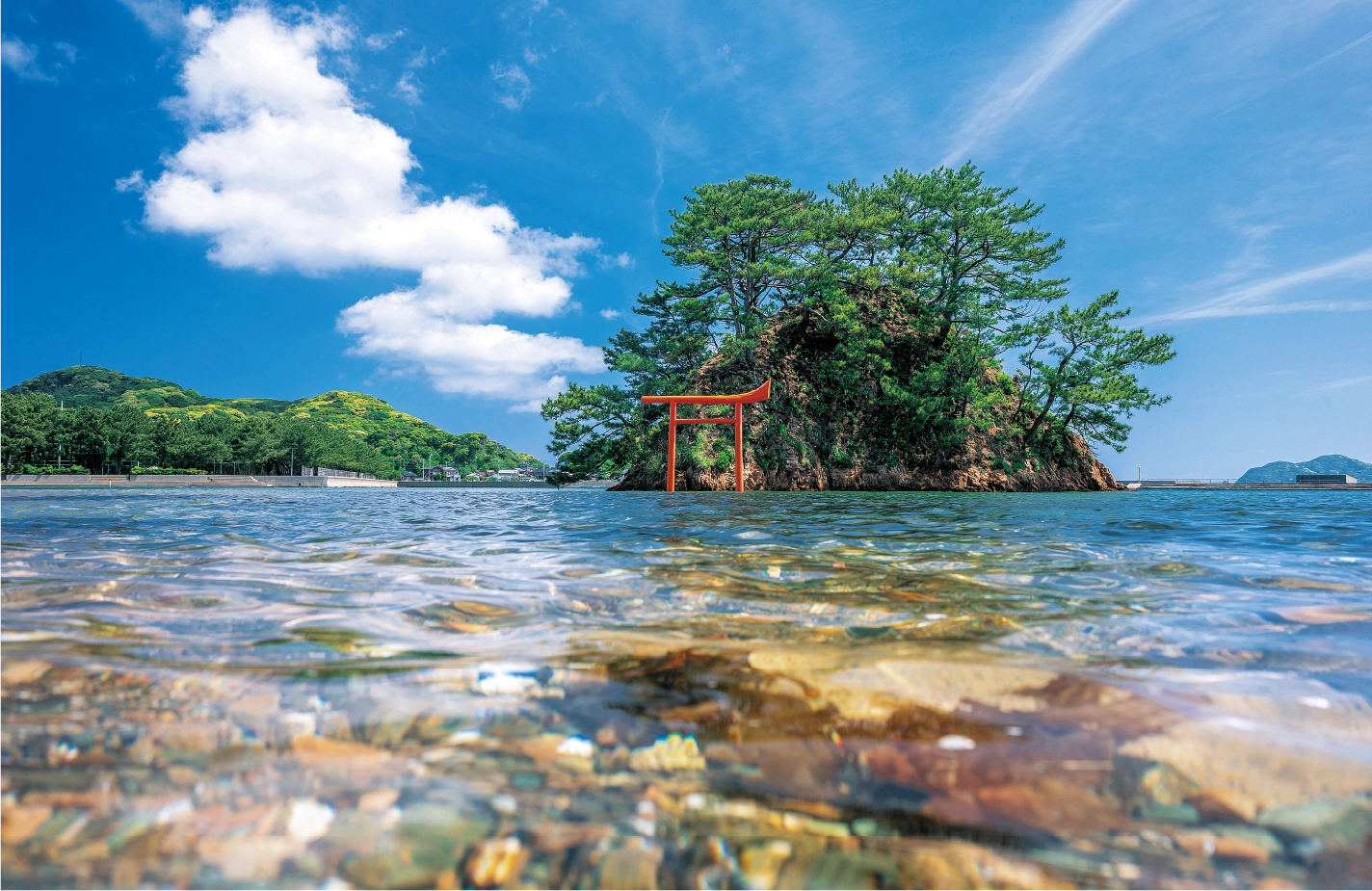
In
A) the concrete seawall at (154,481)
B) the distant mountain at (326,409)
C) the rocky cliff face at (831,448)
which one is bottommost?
the concrete seawall at (154,481)

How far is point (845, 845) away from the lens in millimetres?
869

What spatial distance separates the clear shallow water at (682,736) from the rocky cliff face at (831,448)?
22.1 metres

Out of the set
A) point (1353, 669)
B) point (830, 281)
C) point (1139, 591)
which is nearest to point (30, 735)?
point (1353, 669)

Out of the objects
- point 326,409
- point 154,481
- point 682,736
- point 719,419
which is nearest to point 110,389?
point 326,409

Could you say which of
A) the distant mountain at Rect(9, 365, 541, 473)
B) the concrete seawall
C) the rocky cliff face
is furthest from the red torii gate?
the distant mountain at Rect(9, 365, 541, 473)

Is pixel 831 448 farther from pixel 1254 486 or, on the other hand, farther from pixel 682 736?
pixel 1254 486

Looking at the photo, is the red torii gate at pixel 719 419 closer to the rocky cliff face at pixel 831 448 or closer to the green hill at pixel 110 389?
the rocky cliff face at pixel 831 448

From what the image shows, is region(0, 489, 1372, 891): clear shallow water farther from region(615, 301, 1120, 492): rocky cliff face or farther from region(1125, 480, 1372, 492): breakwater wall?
region(1125, 480, 1372, 492): breakwater wall

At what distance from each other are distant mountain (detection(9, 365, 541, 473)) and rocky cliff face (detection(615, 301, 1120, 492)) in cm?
6831

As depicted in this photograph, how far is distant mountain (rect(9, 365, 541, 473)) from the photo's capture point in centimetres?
9744

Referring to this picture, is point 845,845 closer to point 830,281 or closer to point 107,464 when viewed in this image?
point 830,281

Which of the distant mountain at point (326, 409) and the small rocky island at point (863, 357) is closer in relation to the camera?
the small rocky island at point (863, 357)

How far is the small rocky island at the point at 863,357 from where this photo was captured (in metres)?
24.5

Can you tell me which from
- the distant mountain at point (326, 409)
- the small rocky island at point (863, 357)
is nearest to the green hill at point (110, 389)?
the distant mountain at point (326, 409)
